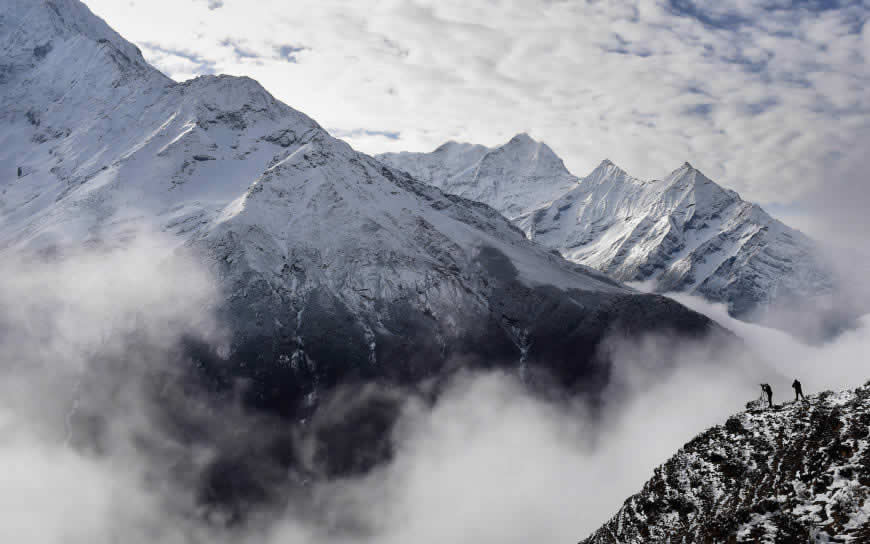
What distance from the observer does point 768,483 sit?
67.9 m

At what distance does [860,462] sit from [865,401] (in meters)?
11.3

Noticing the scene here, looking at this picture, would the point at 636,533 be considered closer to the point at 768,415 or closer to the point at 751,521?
the point at 751,521

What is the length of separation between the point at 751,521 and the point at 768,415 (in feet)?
59.2

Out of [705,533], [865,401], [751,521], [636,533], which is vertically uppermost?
[865,401]

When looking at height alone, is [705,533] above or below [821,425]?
below

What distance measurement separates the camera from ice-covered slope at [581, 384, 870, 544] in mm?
57812

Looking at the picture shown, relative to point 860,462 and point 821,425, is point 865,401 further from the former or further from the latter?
point 860,462

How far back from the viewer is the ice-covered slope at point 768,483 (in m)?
57.8

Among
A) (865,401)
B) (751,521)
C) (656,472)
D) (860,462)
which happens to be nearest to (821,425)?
(865,401)

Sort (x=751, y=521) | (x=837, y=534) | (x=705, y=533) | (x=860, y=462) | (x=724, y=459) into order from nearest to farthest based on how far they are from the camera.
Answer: (x=837, y=534) → (x=860, y=462) → (x=751, y=521) → (x=705, y=533) → (x=724, y=459)

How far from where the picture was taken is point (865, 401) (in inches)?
2665

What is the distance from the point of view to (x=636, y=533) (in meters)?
75.6

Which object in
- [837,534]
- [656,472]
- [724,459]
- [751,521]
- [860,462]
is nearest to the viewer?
[837,534]

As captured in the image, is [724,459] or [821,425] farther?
[724,459]
